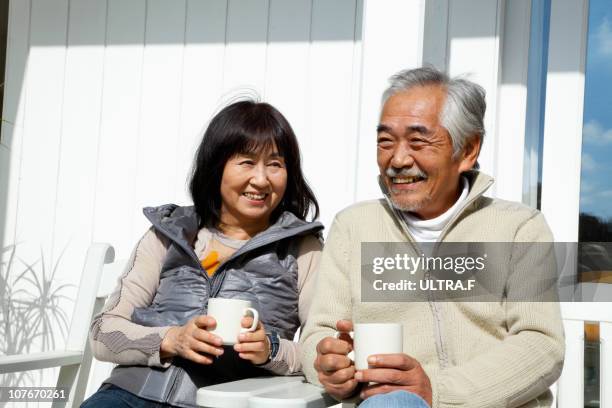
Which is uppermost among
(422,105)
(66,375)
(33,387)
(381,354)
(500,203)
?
(422,105)

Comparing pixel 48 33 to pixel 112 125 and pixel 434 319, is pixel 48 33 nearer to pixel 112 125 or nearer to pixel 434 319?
pixel 112 125

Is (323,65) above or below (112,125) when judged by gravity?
above

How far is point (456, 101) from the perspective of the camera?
200cm

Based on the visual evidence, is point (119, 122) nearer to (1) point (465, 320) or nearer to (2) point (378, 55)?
(2) point (378, 55)

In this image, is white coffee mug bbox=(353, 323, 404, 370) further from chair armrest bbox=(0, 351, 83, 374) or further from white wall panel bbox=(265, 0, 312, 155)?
white wall panel bbox=(265, 0, 312, 155)

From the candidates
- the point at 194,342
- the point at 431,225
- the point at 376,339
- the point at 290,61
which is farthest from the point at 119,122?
the point at 376,339

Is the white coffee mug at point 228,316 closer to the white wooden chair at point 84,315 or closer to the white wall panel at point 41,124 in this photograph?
the white wooden chair at point 84,315

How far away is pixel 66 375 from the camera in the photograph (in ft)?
8.21

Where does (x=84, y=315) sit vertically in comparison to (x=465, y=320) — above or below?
below

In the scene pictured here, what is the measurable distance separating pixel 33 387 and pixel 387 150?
2180mm

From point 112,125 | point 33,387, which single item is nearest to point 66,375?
point 33,387

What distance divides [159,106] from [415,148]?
1.69 m

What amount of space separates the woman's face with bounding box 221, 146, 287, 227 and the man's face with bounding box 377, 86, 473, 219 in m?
0.40

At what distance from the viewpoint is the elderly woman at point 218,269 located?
207cm
